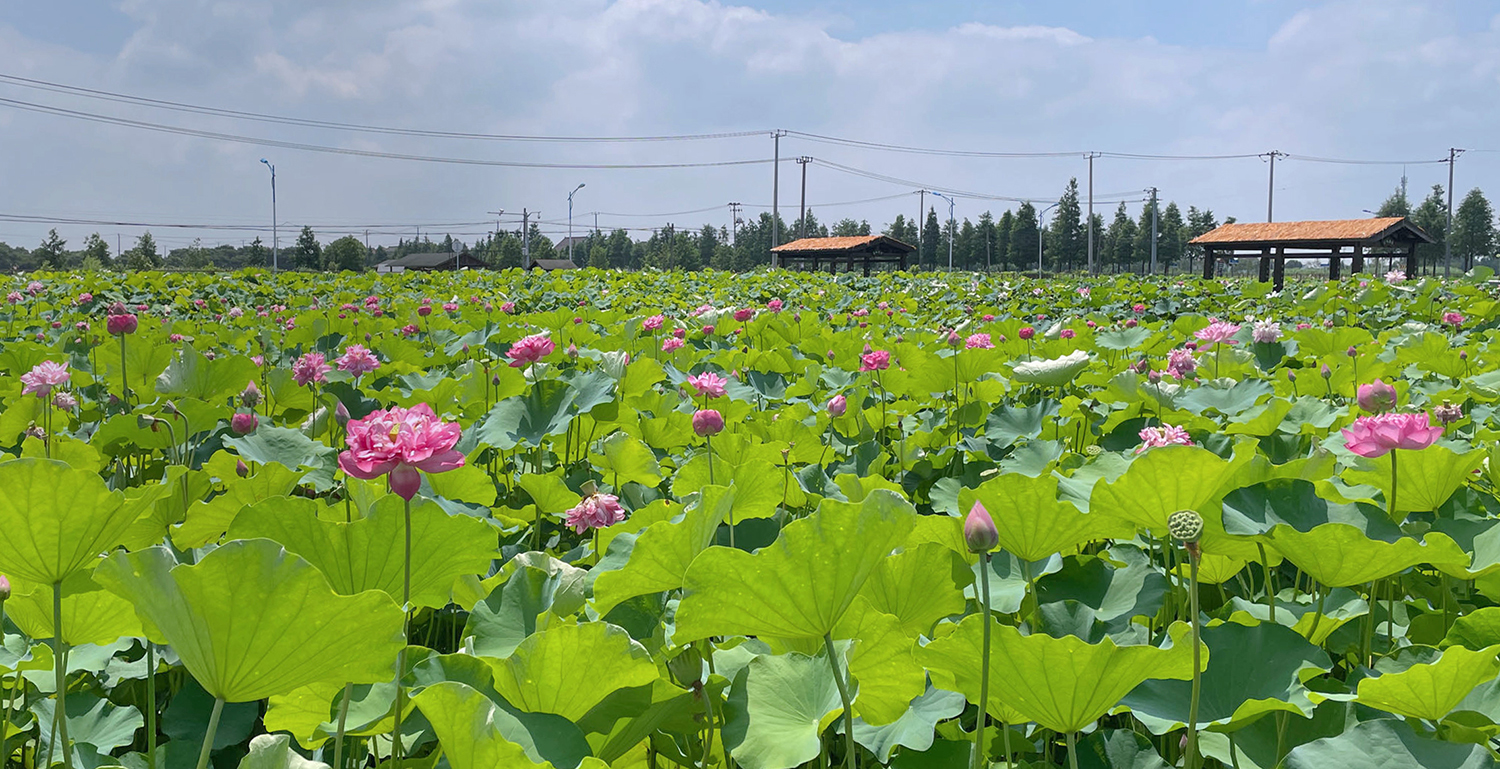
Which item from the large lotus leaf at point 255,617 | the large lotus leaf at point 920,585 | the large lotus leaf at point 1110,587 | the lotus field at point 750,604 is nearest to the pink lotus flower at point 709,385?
the lotus field at point 750,604

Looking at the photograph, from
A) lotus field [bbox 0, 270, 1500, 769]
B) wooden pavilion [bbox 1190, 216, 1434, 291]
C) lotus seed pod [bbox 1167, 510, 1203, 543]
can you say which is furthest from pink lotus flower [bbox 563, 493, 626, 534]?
wooden pavilion [bbox 1190, 216, 1434, 291]

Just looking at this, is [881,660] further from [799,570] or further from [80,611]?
[80,611]

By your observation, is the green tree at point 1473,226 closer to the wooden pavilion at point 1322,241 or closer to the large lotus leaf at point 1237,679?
the wooden pavilion at point 1322,241

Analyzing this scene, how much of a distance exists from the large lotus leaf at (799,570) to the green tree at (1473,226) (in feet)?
213

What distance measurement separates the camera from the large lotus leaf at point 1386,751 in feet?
2.21

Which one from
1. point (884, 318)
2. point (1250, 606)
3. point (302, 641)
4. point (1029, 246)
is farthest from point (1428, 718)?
point (1029, 246)

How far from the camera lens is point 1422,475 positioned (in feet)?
4.04

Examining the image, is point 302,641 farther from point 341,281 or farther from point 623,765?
point 341,281

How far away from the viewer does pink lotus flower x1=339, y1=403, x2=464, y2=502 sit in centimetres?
79

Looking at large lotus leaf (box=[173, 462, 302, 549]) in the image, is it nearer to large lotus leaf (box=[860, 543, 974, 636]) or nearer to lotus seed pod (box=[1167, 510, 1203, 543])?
large lotus leaf (box=[860, 543, 974, 636])

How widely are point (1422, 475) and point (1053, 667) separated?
85 cm

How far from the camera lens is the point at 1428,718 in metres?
0.76

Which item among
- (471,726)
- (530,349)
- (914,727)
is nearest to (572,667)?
(471,726)

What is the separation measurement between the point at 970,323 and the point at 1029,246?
60.7 metres
